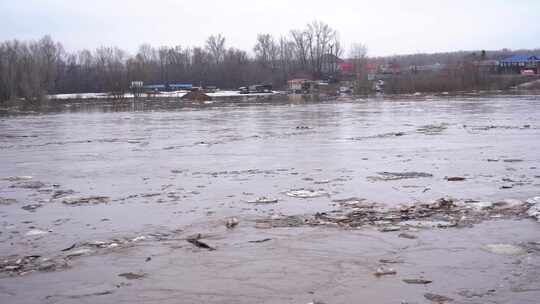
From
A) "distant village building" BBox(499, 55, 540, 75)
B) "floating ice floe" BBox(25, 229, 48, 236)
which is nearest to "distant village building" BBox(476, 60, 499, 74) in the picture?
"distant village building" BBox(499, 55, 540, 75)

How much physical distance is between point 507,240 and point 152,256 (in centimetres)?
439

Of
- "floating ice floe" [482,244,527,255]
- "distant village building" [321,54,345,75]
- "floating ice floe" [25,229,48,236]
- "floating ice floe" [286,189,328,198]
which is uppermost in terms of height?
"distant village building" [321,54,345,75]

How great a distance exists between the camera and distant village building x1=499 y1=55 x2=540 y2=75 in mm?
107375

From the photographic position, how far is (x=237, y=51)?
144m

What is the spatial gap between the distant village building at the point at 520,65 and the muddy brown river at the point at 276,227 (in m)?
98.3

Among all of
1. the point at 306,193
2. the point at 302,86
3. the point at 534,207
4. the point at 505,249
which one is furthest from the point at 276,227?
the point at 302,86

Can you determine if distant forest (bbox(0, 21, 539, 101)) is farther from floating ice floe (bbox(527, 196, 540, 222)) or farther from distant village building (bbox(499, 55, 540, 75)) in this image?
floating ice floe (bbox(527, 196, 540, 222))

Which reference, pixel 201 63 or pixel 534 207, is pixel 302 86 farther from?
pixel 534 207

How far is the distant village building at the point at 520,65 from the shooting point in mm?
107375

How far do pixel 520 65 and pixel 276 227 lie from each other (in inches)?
4471

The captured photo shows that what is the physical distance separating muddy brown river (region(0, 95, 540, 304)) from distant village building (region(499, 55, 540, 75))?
98.3 metres

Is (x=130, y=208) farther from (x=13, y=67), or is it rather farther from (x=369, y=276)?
(x=13, y=67)

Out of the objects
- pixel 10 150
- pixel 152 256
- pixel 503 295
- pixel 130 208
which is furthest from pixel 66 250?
pixel 10 150

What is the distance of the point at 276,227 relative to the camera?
8.55 meters
